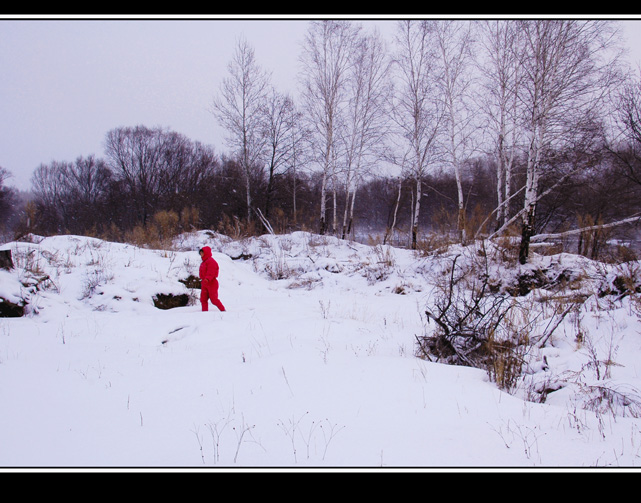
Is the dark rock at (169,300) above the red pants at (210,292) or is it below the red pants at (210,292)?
below

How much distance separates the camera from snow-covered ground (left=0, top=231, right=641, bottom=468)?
225cm

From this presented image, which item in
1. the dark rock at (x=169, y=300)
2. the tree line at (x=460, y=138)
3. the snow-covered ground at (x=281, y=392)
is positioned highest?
the tree line at (x=460, y=138)

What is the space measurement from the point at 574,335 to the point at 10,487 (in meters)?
6.33

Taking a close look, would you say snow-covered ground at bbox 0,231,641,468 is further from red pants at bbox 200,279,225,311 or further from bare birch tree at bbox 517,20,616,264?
bare birch tree at bbox 517,20,616,264

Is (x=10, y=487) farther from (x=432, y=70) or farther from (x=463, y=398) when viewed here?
(x=432, y=70)

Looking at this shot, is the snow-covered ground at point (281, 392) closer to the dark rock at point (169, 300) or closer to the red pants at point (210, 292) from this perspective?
the red pants at point (210, 292)

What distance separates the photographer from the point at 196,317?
22.4ft

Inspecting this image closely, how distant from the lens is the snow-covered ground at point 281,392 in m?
2.25

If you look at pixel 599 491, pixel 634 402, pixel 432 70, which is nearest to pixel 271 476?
pixel 599 491

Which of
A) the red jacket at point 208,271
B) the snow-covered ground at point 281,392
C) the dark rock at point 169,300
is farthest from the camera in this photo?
the dark rock at point 169,300

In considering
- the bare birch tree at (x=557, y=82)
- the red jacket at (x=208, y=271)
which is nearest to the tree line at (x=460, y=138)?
the bare birch tree at (x=557, y=82)

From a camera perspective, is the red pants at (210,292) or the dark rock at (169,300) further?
the dark rock at (169,300)

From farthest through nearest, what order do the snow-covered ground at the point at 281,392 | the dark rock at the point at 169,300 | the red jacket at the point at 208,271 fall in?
the dark rock at the point at 169,300
the red jacket at the point at 208,271
the snow-covered ground at the point at 281,392

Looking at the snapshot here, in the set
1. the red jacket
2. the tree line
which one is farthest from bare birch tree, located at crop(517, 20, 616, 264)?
the red jacket
